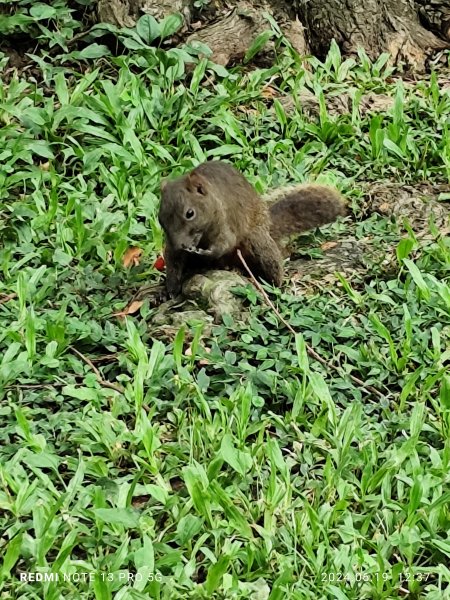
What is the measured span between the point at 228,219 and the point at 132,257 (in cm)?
66

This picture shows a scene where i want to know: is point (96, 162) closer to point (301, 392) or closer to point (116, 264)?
point (116, 264)

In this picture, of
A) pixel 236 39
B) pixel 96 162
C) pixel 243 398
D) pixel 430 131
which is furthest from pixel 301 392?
pixel 236 39

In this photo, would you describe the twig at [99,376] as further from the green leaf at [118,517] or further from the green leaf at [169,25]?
the green leaf at [169,25]

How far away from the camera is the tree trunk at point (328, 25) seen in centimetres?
803

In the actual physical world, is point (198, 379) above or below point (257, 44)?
below

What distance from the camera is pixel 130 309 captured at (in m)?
5.57

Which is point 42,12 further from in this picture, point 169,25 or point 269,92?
point 269,92

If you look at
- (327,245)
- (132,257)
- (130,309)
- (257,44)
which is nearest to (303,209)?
(327,245)

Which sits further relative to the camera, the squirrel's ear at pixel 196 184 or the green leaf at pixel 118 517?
the squirrel's ear at pixel 196 184

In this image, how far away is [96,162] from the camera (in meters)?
6.82

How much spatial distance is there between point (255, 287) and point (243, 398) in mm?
1136

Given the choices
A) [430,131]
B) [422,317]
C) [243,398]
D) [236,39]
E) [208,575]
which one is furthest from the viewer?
[236,39]

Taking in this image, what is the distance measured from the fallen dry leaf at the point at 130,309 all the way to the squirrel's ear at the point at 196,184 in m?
0.65

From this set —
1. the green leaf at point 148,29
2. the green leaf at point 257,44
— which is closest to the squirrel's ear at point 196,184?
the green leaf at point 148,29
